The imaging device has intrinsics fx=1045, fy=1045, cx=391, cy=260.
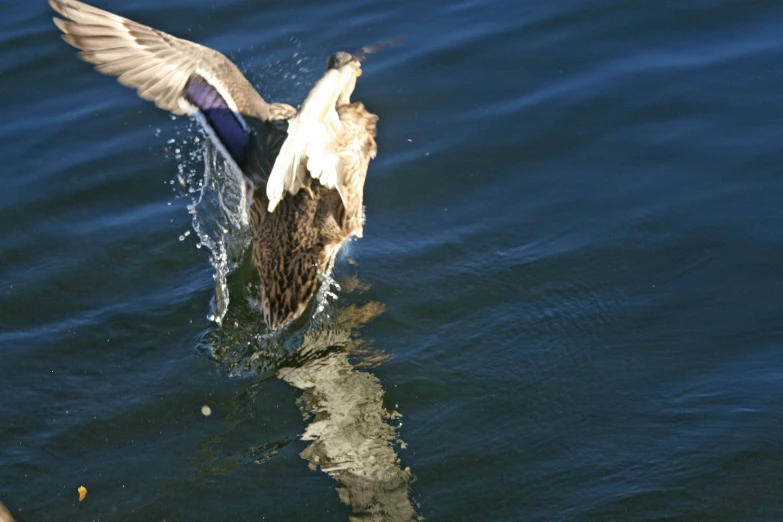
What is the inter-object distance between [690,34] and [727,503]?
4.35 m

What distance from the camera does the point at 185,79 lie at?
17.7 feet

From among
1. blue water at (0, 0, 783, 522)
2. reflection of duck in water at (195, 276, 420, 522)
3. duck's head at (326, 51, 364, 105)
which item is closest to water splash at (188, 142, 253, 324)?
blue water at (0, 0, 783, 522)

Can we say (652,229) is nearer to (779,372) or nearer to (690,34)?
(779,372)

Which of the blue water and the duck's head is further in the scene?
the duck's head

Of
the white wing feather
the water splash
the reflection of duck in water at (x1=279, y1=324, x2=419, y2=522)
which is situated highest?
the white wing feather

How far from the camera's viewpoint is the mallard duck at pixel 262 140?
17.3ft

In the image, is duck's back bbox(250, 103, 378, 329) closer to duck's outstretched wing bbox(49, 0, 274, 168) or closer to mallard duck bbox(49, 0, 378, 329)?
mallard duck bbox(49, 0, 378, 329)

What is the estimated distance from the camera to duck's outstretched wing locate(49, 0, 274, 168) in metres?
5.25

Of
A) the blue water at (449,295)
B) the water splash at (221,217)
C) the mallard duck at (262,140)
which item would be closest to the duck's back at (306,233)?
the mallard duck at (262,140)

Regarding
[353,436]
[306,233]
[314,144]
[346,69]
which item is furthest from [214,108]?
[353,436]

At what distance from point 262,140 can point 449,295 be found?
1.27 metres

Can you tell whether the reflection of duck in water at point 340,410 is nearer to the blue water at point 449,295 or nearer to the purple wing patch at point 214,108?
the blue water at point 449,295

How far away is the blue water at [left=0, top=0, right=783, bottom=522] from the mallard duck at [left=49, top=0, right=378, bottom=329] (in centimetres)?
22

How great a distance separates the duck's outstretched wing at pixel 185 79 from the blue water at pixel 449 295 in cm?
76
